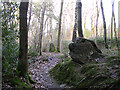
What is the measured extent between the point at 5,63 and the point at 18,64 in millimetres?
1114

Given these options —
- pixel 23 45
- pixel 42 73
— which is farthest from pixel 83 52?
pixel 23 45

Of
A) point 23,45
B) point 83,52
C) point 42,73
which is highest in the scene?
point 23,45

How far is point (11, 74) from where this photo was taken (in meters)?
5.85

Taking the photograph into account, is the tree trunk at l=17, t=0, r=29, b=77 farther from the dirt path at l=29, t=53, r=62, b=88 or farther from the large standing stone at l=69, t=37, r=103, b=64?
the large standing stone at l=69, t=37, r=103, b=64

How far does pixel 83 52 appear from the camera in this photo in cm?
826

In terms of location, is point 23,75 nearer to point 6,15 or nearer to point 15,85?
point 15,85

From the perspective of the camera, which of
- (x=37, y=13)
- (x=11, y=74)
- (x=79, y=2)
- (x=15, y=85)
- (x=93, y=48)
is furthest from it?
(x=37, y=13)

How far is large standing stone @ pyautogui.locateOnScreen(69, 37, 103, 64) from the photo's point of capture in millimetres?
8024

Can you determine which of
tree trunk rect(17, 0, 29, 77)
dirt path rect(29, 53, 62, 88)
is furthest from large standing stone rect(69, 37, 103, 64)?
tree trunk rect(17, 0, 29, 77)

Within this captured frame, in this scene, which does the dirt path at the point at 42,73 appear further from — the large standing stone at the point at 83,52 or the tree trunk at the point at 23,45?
the large standing stone at the point at 83,52

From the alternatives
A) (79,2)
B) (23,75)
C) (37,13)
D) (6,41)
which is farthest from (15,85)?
(37,13)

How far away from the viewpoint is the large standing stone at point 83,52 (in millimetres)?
8024

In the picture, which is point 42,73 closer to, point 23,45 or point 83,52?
point 83,52

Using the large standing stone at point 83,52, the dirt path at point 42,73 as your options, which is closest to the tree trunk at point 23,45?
the dirt path at point 42,73
